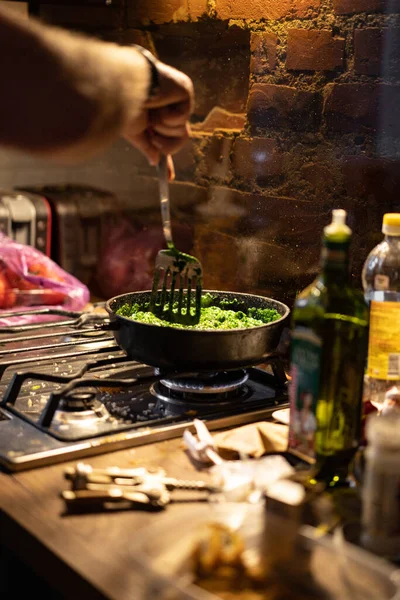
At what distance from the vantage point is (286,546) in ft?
2.97

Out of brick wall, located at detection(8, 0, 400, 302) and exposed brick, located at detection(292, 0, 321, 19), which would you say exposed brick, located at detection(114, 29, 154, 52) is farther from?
exposed brick, located at detection(292, 0, 321, 19)

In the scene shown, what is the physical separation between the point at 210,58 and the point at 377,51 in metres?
0.66

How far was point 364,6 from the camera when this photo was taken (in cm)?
162

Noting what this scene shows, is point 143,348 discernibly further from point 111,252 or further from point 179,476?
point 111,252

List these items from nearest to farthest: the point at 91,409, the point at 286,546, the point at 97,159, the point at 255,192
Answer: the point at 286,546, the point at 91,409, the point at 255,192, the point at 97,159

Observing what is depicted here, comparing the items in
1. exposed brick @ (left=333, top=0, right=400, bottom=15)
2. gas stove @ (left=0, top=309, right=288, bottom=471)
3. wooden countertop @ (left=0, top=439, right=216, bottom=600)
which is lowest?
wooden countertop @ (left=0, top=439, right=216, bottom=600)

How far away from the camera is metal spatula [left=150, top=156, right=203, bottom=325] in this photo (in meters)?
1.56

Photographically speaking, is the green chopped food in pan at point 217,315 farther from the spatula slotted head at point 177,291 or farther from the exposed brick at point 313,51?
the exposed brick at point 313,51

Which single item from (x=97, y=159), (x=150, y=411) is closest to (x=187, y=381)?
(x=150, y=411)

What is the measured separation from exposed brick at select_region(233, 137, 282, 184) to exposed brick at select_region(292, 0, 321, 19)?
0.95 feet

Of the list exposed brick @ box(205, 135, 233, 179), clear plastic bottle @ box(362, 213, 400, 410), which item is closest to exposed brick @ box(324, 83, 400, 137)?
clear plastic bottle @ box(362, 213, 400, 410)

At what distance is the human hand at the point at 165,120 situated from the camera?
160 centimetres

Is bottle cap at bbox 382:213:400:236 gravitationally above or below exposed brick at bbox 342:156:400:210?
below

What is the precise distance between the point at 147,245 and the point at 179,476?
1.52m
